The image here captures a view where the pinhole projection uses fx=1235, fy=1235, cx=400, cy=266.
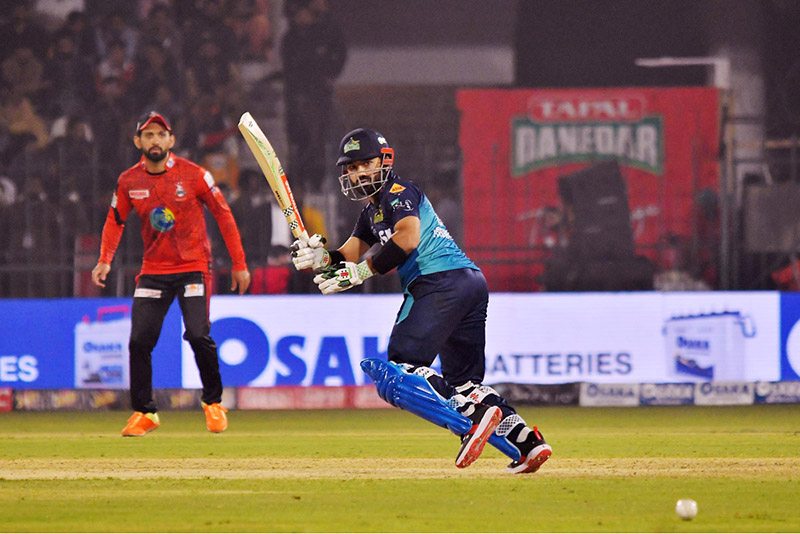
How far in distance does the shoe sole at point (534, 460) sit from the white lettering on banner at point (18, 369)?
6.11 m

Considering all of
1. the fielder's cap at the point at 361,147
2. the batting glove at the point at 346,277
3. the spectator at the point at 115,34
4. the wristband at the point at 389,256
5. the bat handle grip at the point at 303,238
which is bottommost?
the batting glove at the point at 346,277

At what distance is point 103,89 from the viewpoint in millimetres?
14945

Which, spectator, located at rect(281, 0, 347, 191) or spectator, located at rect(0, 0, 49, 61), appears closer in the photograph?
spectator, located at rect(281, 0, 347, 191)

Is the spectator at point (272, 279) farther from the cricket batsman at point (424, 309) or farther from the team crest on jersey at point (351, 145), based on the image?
the team crest on jersey at point (351, 145)

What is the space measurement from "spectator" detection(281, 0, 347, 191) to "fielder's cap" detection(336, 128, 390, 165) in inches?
339

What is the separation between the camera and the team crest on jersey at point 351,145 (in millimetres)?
6039

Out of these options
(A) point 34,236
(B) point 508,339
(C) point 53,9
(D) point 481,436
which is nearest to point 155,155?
(D) point 481,436

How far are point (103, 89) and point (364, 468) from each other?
965 cm

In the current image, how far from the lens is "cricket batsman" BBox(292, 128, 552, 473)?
18.9 feet

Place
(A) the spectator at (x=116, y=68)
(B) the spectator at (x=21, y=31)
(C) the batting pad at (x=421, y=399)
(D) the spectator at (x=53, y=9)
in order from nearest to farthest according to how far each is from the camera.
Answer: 1. (C) the batting pad at (x=421, y=399)
2. (A) the spectator at (x=116, y=68)
3. (B) the spectator at (x=21, y=31)
4. (D) the spectator at (x=53, y=9)

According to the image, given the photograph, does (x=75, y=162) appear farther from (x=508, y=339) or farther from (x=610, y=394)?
(x=610, y=394)

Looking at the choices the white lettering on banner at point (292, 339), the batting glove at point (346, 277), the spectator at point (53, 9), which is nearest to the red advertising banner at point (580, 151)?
the white lettering on banner at point (292, 339)

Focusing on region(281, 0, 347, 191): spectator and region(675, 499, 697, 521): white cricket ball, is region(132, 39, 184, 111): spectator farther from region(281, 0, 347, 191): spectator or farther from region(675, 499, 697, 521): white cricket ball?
region(675, 499, 697, 521): white cricket ball

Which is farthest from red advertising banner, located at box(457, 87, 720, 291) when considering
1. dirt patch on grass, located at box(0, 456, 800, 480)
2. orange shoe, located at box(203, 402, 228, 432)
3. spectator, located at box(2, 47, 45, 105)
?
dirt patch on grass, located at box(0, 456, 800, 480)
